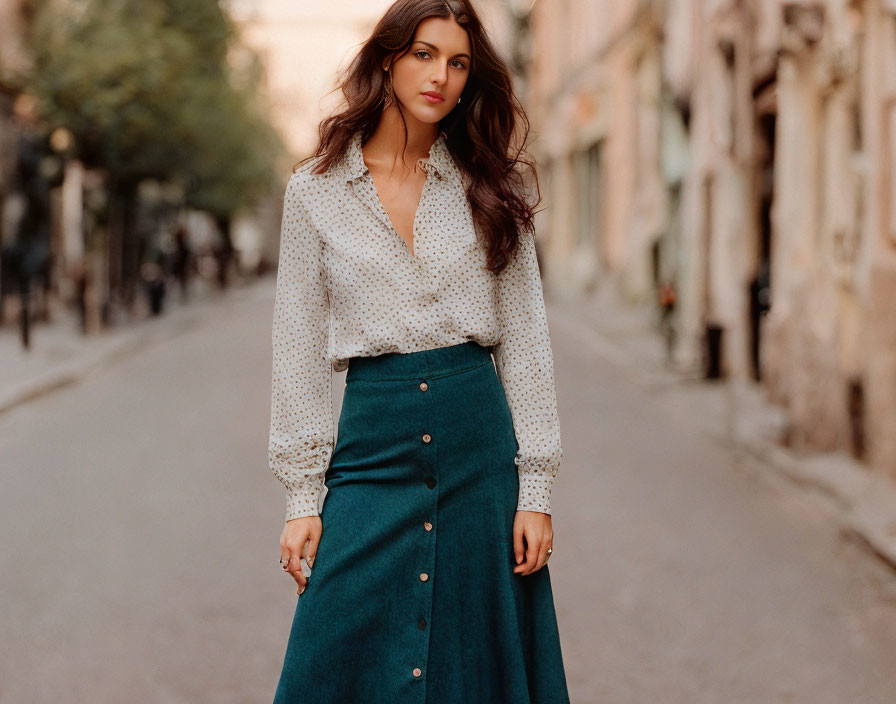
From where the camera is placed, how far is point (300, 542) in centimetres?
248

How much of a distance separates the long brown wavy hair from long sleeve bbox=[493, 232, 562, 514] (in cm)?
7

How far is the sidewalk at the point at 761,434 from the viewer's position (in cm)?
725

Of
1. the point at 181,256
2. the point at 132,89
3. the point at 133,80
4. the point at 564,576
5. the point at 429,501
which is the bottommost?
the point at 564,576

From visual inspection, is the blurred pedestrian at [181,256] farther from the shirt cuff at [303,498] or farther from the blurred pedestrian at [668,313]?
the shirt cuff at [303,498]

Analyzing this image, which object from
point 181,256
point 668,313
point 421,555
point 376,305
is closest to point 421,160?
point 376,305

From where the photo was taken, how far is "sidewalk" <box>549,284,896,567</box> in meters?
7.25

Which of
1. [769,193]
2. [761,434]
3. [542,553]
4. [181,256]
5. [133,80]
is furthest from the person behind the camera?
[181,256]

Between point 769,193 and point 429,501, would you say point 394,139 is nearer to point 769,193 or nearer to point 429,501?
point 429,501

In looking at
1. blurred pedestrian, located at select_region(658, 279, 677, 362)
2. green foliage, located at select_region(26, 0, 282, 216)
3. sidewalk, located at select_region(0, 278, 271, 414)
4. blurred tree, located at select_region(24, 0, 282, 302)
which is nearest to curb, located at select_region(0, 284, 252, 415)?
sidewalk, located at select_region(0, 278, 271, 414)

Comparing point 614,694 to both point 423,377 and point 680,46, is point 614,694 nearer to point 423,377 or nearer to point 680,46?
point 423,377

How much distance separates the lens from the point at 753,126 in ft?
50.0

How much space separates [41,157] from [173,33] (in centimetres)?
370

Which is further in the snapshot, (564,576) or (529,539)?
(564,576)

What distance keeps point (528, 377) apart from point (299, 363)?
1.45ft
